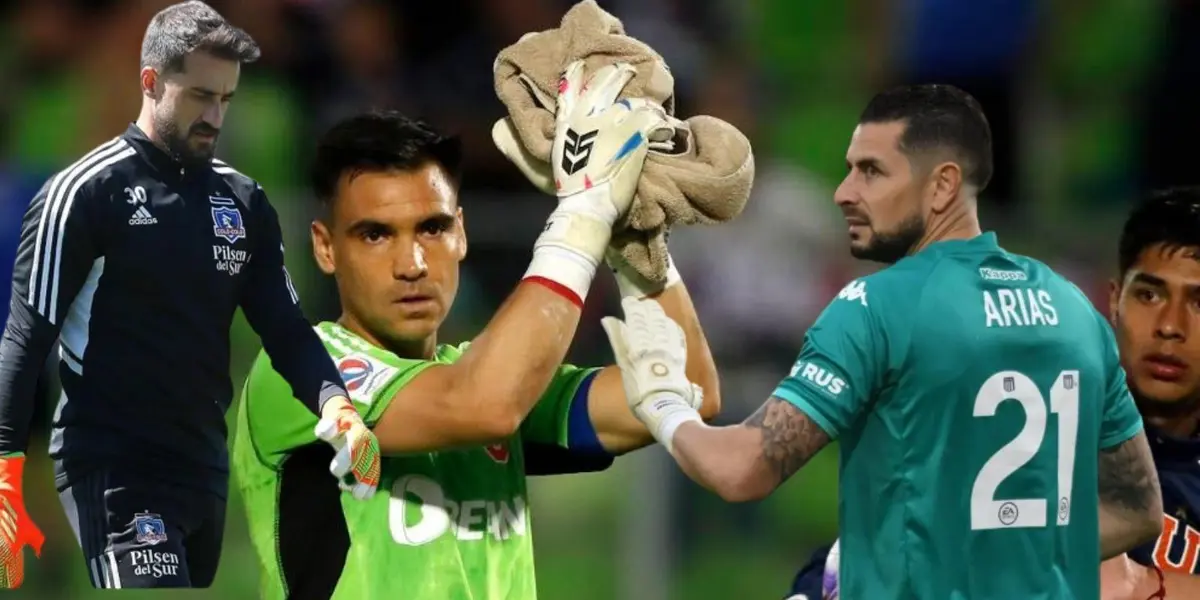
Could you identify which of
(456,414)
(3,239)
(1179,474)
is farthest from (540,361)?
(1179,474)

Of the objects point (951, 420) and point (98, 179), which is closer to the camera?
point (951, 420)

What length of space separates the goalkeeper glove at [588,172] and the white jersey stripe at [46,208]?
105 centimetres

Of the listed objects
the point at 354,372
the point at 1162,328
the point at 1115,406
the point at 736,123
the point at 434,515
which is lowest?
the point at 434,515

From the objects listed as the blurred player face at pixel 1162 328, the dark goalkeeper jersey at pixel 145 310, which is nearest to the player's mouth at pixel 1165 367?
the blurred player face at pixel 1162 328

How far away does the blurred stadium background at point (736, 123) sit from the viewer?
5730 millimetres

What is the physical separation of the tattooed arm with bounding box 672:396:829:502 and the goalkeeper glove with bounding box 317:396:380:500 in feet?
2.68

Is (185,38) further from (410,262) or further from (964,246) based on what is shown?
(964,246)

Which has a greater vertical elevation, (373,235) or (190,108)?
(190,108)

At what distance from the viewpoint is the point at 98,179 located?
4.23 meters

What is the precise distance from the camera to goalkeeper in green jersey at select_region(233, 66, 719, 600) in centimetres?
436

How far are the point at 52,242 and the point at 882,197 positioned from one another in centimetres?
189

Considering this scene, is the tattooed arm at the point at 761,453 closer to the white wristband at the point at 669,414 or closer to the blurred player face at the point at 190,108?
the white wristband at the point at 669,414

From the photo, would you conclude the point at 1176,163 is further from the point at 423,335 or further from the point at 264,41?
the point at 423,335

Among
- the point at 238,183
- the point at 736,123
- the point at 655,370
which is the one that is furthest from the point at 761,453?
the point at 736,123
